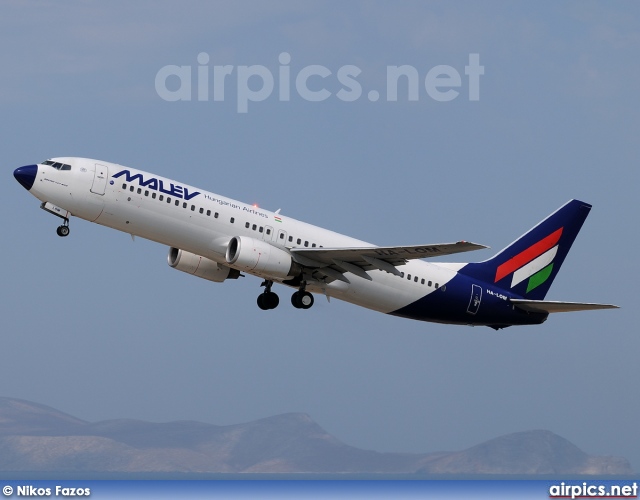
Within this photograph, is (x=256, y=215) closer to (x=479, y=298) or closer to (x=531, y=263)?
(x=479, y=298)

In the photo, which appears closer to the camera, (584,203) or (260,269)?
(260,269)

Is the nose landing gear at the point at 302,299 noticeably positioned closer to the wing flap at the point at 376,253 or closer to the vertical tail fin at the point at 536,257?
the wing flap at the point at 376,253

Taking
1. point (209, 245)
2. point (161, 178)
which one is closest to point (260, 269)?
point (209, 245)

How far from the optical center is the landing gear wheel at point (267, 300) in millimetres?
54625

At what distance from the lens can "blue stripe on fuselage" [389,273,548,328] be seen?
5497 centimetres

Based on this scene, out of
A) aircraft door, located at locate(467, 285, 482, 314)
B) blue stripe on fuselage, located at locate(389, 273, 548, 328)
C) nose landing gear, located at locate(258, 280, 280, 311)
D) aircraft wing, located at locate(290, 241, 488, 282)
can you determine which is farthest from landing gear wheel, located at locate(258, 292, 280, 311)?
aircraft door, located at locate(467, 285, 482, 314)

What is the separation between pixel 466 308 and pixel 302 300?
29.0 feet

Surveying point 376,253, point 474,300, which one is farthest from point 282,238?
point 474,300

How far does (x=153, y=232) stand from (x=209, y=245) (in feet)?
8.48

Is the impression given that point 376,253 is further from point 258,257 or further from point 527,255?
point 527,255

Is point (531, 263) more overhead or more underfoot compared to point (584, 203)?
more underfoot

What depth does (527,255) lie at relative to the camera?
2357 inches

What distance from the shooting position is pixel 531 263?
196 ft

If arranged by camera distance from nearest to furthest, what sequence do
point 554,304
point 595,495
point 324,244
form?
point 324,244 < point 554,304 < point 595,495
